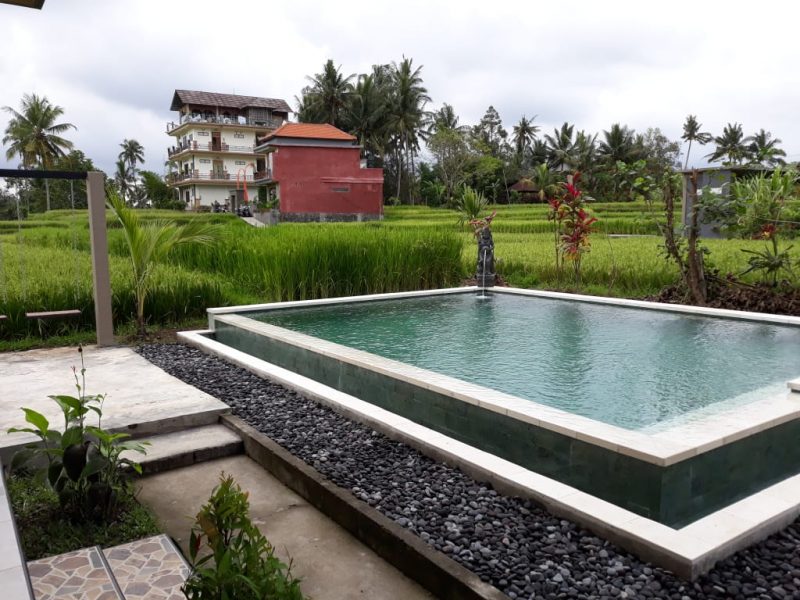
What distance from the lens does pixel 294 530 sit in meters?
2.63

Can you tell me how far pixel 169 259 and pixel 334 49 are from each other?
39193 mm

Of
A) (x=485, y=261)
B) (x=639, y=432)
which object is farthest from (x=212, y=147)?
(x=639, y=432)

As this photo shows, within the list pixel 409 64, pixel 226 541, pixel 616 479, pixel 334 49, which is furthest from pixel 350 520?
pixel 334 49

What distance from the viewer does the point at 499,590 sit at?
6.67 ft

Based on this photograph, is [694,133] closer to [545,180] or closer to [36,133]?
[545,180]

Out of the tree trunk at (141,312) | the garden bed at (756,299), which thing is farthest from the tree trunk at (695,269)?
the tree trunk at (141,312)

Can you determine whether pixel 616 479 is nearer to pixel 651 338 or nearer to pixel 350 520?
pixel 350 520

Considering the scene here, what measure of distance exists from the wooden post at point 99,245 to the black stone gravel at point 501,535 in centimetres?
314

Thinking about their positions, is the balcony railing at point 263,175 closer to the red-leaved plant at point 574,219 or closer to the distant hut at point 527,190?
the distant hut at point 527,190

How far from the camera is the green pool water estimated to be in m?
3.88

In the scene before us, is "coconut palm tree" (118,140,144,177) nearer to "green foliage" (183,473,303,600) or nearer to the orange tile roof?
the orange tile roof

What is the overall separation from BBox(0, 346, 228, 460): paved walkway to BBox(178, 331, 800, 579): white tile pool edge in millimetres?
1460

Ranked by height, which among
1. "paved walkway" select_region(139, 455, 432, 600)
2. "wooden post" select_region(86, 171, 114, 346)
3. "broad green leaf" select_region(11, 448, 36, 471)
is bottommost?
"paved walkway" select_region(139, 455, 432, 600)

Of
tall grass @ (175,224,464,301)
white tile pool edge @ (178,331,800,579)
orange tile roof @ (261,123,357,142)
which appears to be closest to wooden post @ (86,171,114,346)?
tall grass @ (175,224,464,301)
